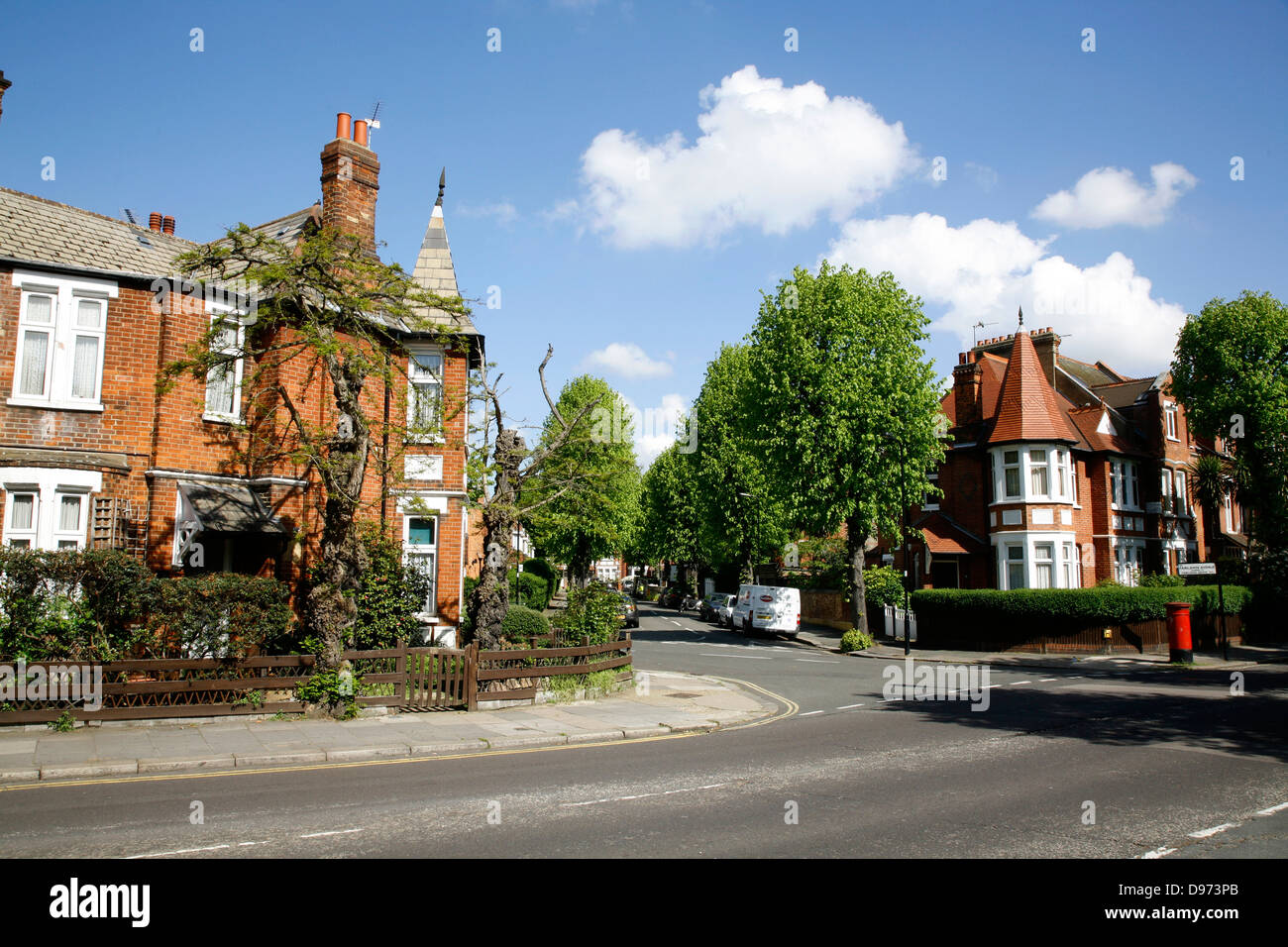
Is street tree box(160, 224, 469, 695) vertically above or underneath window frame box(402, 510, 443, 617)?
above

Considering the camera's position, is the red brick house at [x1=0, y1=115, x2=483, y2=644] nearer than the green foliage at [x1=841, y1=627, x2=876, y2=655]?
Yes

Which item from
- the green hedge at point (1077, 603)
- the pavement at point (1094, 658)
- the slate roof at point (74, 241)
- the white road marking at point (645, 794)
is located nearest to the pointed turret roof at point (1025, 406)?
the green hedge at point (1077, 603)

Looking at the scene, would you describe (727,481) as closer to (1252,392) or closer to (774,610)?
(774,610)

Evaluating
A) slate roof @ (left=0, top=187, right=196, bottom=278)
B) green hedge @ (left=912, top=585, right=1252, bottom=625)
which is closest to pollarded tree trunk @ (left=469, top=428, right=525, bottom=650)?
slate roof @ (left=0, top=187, right=196, bottom=278)

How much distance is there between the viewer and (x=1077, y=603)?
2777cm

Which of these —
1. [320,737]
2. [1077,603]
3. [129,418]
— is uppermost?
[129,418]

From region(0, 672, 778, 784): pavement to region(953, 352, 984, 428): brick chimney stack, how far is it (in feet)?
85.6

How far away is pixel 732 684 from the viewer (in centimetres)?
2033

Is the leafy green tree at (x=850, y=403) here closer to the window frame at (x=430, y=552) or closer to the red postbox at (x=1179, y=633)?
the red postbox at (x=1179, y=633)

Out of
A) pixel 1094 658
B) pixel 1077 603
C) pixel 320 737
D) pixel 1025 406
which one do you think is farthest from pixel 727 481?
pixel 320 737

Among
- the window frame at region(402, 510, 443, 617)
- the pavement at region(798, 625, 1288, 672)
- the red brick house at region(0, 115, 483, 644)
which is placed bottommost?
the pavement at region(798, 625, 1288, 672)

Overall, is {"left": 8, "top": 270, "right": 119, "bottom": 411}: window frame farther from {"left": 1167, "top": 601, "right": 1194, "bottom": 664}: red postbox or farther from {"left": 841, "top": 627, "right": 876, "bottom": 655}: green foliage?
{"left": 1167, "top": 601, "right": 1194, "bottom": 664}: red postbox

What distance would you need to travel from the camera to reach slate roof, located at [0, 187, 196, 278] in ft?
47.2

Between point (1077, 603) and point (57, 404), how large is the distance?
2927 cm
